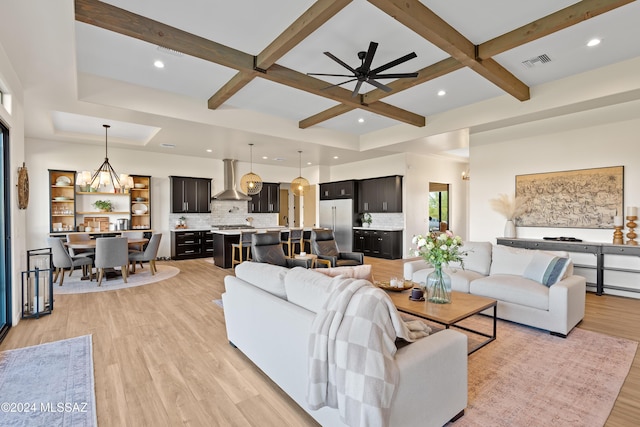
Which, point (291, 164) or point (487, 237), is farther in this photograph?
point (291, 164)

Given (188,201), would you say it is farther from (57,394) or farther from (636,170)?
(636,170)

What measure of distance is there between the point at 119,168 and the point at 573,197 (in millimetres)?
9897

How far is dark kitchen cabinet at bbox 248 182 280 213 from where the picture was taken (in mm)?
10211

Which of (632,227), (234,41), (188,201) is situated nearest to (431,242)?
(234,41)

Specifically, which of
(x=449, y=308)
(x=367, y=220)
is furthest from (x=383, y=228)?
(x=449, y=308)

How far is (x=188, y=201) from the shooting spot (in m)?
8.75

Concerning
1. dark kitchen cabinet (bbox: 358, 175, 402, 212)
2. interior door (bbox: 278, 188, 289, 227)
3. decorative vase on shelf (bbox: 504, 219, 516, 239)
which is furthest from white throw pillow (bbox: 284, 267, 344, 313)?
interior door (bbox: 278, 188, 289, 227)

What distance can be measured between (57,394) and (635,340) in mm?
5222

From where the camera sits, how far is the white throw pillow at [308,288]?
76.2 inches

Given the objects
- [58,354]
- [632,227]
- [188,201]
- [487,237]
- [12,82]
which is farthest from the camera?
[188,201]

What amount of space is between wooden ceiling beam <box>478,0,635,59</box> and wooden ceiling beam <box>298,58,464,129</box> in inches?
15.3

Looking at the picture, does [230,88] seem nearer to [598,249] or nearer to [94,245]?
[94,245]

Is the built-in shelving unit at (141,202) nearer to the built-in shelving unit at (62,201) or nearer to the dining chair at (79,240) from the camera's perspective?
the built-in shelving unit at (62,201)

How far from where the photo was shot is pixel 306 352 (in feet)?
6.10
